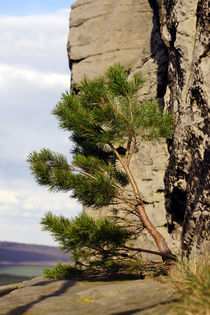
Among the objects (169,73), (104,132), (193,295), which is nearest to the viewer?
(193,295)

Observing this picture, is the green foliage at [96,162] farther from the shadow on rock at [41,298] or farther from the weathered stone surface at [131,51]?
the weathered stone surface at [131,51]

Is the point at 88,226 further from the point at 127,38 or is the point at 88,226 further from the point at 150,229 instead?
the point at 127,38

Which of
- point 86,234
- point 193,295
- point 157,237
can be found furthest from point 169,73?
point 193,295

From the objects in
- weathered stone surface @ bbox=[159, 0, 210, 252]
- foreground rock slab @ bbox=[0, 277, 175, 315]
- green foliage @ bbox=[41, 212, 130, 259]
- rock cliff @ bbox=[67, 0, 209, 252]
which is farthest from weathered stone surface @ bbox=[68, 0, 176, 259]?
foreground rock slab @ bbox=[0, 277, 175, 315]

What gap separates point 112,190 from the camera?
8391mm

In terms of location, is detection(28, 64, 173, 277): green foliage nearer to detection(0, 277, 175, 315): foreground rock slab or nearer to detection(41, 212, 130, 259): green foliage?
detection(41, 212, 130, 259): green foliage

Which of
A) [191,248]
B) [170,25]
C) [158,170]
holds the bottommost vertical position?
[191,248]

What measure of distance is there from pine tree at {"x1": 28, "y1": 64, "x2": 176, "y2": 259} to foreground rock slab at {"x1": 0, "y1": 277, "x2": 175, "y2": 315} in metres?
2.19

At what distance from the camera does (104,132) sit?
29.6 ft

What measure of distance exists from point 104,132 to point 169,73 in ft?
11.5

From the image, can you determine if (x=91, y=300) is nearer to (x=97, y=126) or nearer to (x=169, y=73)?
(x=97, y=126)

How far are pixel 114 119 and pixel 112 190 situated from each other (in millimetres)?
1679

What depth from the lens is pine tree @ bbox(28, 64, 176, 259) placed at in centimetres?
850

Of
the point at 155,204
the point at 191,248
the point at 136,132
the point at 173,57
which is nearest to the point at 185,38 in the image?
the point at 173,57
